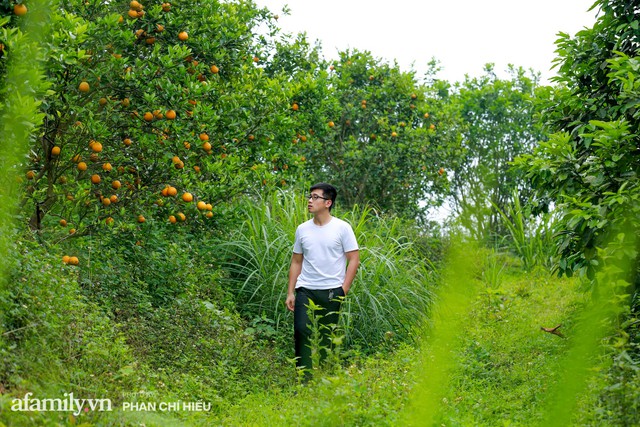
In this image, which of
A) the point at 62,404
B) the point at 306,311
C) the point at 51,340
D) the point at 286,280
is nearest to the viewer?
the point at 62,404

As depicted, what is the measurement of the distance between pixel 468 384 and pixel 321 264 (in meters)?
1.49

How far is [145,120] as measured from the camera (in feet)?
21.3

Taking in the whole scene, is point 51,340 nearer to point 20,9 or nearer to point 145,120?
point 20,9

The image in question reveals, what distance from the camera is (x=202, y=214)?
7168 millimetres

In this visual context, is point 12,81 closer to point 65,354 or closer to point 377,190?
point 65,354

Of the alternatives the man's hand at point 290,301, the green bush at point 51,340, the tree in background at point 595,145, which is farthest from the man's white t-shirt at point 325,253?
the green bush at point 51,340

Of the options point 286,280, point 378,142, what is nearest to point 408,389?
point 286,280

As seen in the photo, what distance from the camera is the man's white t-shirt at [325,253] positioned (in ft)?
19.9

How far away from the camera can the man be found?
605 cm

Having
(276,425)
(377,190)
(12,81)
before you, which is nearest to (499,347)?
(276,425)

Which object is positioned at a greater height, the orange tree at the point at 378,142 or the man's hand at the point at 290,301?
the orange tree at the point at 378,142

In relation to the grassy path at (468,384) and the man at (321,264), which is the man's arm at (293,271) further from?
the grassy path at (468,384)

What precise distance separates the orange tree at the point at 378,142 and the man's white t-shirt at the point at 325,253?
606 cm

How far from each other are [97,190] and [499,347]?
3.93 metres
